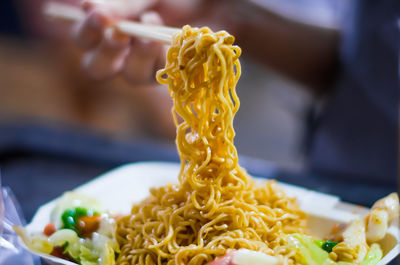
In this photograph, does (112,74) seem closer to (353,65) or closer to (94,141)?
(94,141)

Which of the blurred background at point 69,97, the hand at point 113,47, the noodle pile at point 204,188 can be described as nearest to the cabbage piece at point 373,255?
the noodle pile at point 204,188

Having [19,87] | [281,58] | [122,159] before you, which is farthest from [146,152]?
[19,87]

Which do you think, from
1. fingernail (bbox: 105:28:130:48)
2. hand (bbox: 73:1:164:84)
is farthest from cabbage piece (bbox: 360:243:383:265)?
fingernail (bbox: 105:28:130:48)

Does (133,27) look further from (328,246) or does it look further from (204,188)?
(328,246)

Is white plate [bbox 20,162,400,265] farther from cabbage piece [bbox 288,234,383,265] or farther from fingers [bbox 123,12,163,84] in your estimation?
fingers [bbox 123,12,163,84]

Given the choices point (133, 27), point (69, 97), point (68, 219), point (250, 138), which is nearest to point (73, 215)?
point (68, 219)

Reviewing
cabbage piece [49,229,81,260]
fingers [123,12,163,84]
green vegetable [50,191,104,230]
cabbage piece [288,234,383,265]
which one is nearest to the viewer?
cabbage piece [288,234,383,265]

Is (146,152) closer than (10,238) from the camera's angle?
No
